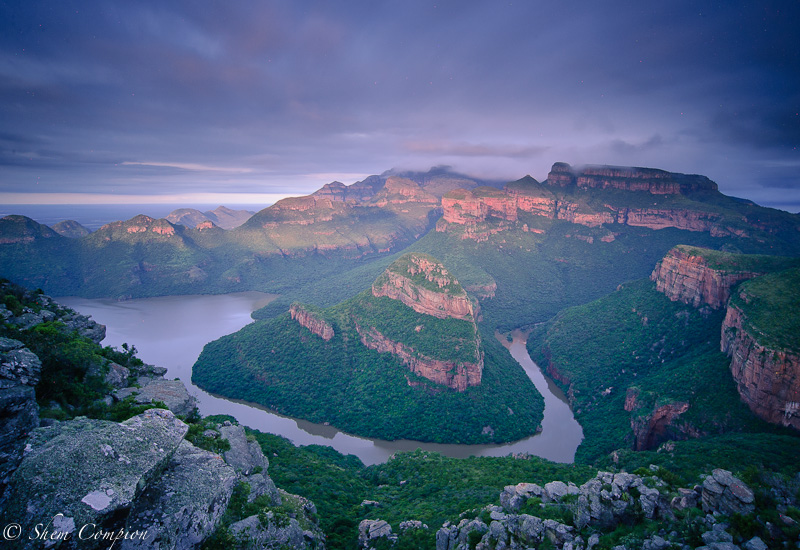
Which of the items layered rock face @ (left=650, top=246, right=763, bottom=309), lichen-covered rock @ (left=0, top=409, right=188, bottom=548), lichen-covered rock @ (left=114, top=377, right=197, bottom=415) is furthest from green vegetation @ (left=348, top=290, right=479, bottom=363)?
lichen-covered rock @ (left=0, top=409, right=188, bottom=548)

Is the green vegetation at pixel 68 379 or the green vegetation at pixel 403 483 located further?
the green vegetation at pixel 403 483

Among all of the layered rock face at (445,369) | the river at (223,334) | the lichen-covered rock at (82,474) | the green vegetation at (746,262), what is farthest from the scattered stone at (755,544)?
the green vegetation at (746,262)

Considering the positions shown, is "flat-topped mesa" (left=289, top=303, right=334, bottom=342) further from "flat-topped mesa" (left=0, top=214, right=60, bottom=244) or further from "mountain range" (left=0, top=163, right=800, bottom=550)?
"flat-topped mesa" (left=0, top=214, right=60, bottom=244)

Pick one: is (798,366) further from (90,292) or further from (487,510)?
(90,292)

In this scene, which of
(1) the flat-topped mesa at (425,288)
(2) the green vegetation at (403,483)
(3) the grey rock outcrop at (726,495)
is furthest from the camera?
(1) the flat-topped mesa at (425,288)

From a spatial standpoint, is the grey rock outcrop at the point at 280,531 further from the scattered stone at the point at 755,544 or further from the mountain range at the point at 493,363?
the scattered stone at the point at 755,544

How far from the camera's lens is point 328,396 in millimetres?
60938

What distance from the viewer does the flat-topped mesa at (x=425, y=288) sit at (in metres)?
66.1

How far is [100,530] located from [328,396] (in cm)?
5366

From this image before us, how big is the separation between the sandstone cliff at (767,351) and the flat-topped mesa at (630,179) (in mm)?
103057

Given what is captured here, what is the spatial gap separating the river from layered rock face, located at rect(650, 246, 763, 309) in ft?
98.5

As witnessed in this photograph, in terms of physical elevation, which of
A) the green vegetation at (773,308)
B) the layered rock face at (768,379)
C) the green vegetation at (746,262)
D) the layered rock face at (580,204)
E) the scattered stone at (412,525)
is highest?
the layered rock face at (580,204)

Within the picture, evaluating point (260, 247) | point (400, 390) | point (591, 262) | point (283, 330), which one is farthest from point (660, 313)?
point (260, 247)

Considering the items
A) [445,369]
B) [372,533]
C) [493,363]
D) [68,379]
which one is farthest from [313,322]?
[68,379]
